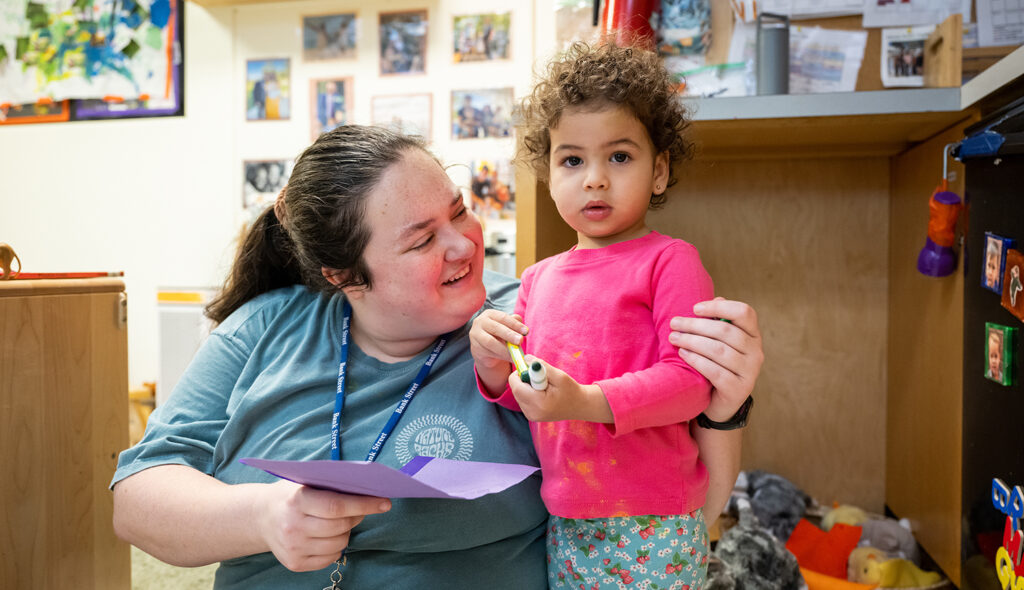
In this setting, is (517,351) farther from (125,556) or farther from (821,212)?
(821,212)

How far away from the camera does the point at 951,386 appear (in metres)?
1.48

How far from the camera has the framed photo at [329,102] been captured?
328 centimetres

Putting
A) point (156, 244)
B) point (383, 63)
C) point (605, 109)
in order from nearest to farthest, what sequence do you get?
point (605, 109) → point (383, 63) → point (156, 244)

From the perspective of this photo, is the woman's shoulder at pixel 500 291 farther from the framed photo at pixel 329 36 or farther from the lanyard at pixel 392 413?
the framed photo at pixel 329 36

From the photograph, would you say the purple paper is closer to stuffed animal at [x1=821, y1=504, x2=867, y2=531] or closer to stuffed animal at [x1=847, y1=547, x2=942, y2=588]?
stuffed animal at [x1=847, y1=547, x2=942, y2=588]

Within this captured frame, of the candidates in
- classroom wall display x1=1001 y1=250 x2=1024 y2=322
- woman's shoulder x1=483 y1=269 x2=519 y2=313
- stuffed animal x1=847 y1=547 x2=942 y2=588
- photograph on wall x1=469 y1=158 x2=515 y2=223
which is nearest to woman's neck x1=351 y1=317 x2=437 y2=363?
woman's shoulder x1=483 y1=269 x2=519 y2=313

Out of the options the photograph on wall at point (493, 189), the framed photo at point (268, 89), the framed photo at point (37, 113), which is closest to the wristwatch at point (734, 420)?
the photograph on wall at point (493, 189)

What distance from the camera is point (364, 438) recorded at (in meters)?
1.00

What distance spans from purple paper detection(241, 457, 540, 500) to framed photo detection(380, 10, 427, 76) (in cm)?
265

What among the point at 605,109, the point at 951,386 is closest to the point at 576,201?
the point at 605,109

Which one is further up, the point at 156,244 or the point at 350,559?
the point at 156,244

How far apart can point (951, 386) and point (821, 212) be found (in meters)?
0.66

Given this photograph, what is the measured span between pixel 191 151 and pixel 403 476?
3.26 metres

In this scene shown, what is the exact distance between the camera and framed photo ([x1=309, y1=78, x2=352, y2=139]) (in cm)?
328
